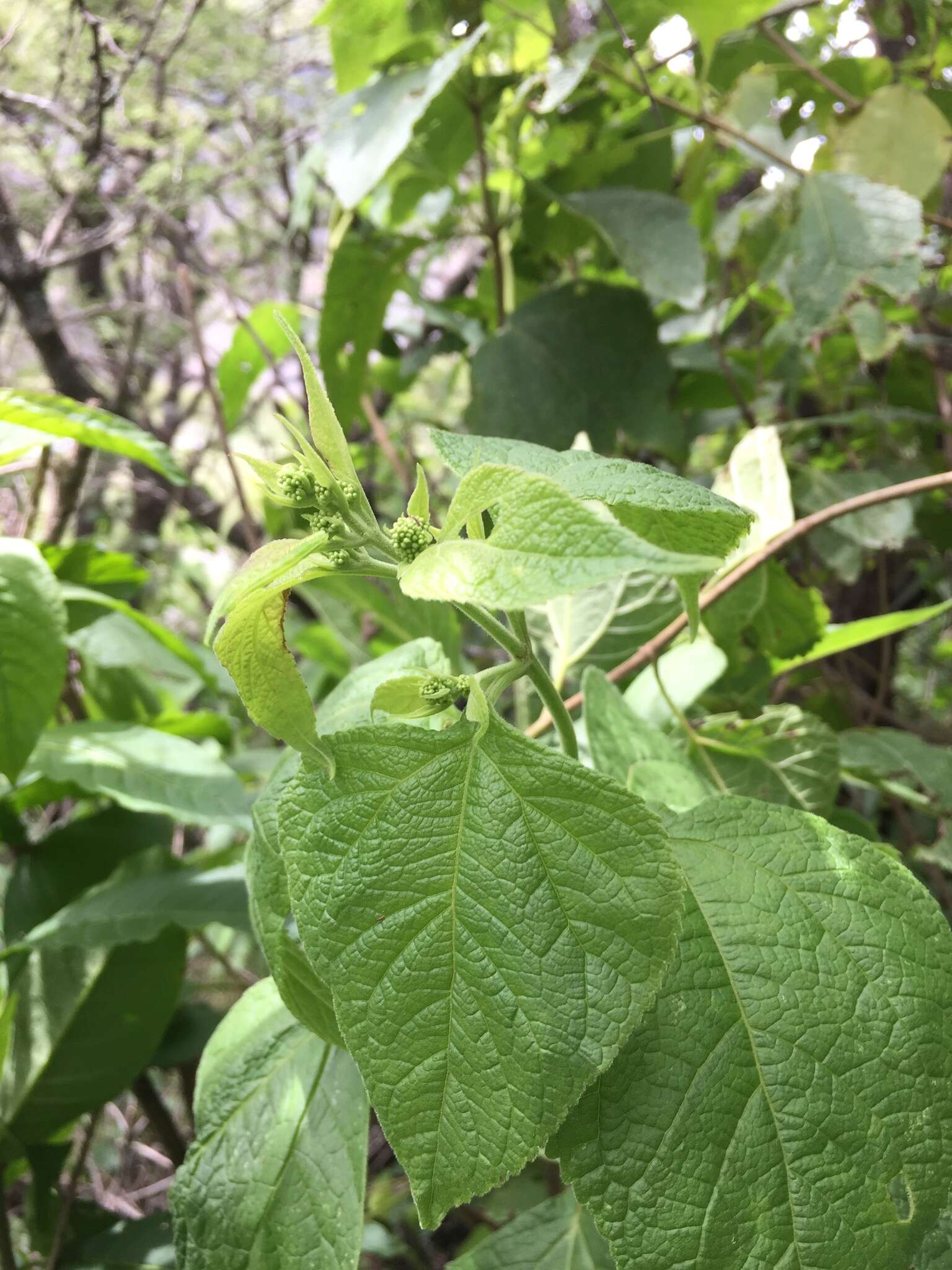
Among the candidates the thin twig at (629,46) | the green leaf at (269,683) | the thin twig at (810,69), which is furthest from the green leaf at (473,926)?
the thin twig at (810,69)

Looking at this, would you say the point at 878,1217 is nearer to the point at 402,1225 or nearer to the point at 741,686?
the point at 741,686

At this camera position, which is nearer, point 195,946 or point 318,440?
point 318,440

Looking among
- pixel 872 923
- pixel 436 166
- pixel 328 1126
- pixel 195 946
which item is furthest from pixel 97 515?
pixel 872 923

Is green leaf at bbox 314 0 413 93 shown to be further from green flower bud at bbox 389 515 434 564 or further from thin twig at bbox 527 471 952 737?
green flower bud at bbox 389 515 434 564

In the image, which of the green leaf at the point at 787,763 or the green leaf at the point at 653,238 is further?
the green leaf at the point at 653,238

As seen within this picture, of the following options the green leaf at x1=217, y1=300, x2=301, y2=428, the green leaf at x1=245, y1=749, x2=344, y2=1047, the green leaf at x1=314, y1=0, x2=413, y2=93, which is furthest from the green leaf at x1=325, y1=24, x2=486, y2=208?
the green leaf at x1=245, y1=749, x2=344, y2=1047

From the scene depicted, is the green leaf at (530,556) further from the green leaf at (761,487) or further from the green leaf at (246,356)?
the green leaf at (246,356)

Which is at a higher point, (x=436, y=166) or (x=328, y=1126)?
(x=436, y=166)

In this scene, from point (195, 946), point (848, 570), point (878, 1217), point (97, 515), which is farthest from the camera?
point (97, 515)
